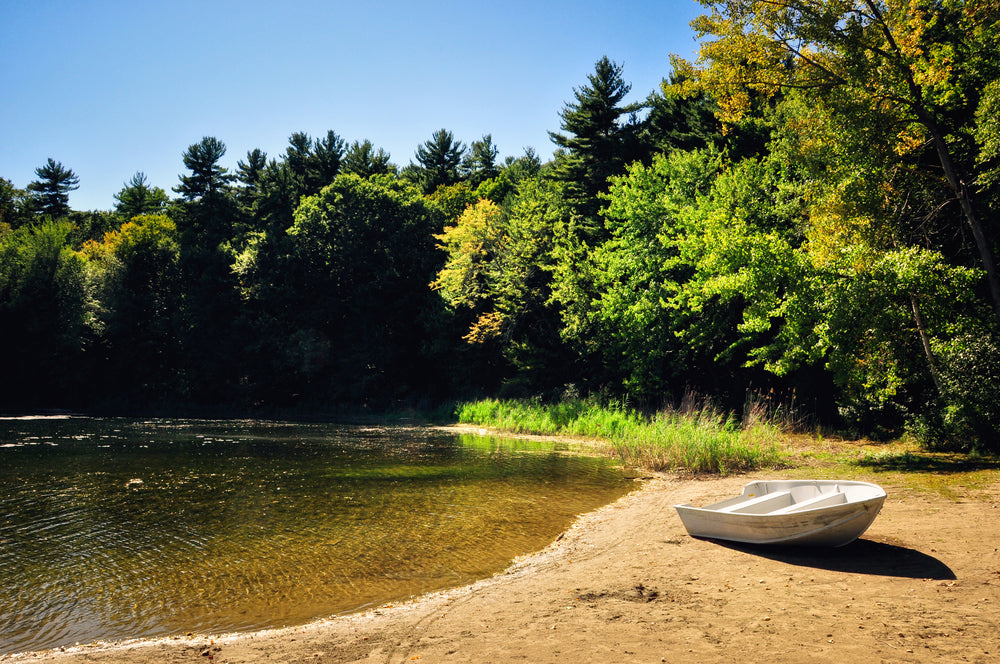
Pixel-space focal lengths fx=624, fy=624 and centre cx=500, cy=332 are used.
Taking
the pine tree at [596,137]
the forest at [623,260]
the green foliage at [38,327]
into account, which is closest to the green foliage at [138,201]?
the forest at [623,260]

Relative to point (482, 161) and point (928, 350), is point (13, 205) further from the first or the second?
→ point (928, 350)

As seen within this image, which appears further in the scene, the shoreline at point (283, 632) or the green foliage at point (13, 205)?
the green foliage at point (13, 205)

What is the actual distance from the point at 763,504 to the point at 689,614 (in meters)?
4.07

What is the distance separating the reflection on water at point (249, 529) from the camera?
7.03 m

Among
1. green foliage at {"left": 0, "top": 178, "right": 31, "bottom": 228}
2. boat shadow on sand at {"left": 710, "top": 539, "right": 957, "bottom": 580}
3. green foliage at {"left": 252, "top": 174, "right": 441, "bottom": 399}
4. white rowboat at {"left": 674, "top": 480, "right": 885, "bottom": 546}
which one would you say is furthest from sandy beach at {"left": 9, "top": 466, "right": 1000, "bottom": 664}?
green foliage at {"left": 0, "top": 178, "right": 31, "bottom": 228}

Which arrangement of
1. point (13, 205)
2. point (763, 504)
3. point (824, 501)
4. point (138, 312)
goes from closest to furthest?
point (824, 501)
point (763, 504)
point (138, 312)
point (13, 205)

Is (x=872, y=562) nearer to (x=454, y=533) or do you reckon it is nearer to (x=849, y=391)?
(x=454, y=533)

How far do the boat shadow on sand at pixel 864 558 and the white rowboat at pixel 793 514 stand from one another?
5.4 inches

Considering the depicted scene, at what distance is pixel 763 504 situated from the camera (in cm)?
954

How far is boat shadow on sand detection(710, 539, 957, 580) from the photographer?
7.11 metres

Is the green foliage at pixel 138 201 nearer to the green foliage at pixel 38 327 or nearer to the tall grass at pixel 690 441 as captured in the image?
the green foliage at pixel 38 327

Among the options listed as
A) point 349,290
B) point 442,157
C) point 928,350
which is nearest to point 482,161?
point 442,157

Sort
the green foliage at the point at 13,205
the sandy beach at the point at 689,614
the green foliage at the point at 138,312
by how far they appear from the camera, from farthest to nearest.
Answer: the green foliage at the point at 13,205
the green foliage at the point at 138,312
the sandy beach at the point at 689,614

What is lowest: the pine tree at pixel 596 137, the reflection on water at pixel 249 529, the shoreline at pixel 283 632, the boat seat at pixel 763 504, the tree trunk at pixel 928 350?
the reflection on water at pixel 249 529
